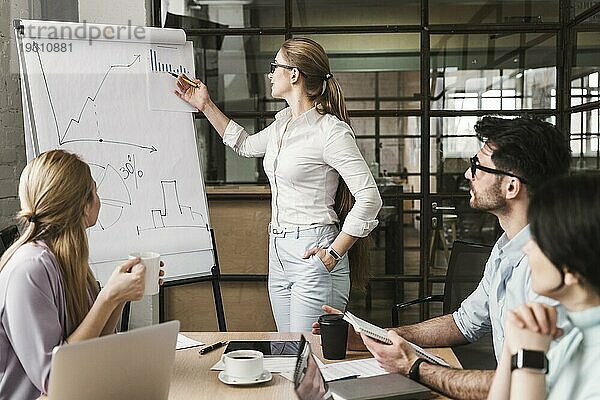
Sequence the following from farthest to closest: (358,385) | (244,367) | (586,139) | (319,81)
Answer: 1. (586,139)
2. (319,81)
3. (244,367)
4. (358,385)

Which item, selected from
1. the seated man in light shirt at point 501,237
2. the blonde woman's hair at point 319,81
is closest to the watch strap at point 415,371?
the seated man in light shirt at point 501,237

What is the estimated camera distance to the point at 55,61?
315 cm

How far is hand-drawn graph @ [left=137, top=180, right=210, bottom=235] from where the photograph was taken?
3334mm

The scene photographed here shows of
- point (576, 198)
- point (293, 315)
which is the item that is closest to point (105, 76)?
point (293, 315)

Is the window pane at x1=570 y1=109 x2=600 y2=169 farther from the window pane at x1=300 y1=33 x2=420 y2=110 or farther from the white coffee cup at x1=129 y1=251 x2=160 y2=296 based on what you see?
the white coffee cup at x1=129 y1=251 x2=160 y2=296

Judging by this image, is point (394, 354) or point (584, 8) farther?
point (584, 8)

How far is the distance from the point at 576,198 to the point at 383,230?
8.89 feet

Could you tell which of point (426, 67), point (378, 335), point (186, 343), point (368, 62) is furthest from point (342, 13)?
point (378, 335)

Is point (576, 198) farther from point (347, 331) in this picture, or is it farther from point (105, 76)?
point (105, 76)

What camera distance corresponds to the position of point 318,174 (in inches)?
121

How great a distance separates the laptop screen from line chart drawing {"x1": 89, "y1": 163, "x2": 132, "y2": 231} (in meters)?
1.80

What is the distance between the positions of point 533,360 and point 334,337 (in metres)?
0.79

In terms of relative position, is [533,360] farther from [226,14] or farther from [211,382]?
[226,14]

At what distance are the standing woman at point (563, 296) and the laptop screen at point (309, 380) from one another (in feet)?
1.15
